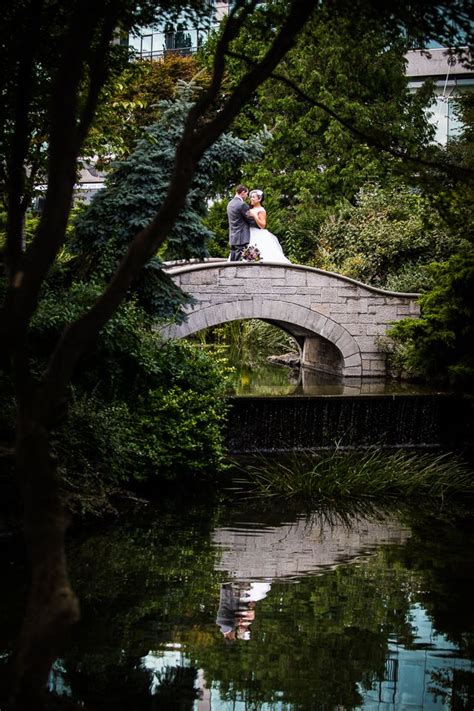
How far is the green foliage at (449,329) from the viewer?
16.7 metres

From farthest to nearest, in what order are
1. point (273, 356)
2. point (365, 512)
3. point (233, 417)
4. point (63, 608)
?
point (273, 356) → point (233, 417) → point (365, 512) → point (63, 608)

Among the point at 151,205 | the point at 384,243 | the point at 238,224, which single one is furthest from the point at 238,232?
the point at 151,205

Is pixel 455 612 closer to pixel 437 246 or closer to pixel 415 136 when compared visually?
pixel 437 246

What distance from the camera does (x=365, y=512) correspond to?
37.5ft

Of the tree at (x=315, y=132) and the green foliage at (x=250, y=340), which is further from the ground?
the tree at (x=315, y=132)

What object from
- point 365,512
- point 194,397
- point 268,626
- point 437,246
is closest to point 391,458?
point 365,512

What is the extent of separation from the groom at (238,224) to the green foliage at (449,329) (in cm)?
535

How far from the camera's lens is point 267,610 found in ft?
24.5

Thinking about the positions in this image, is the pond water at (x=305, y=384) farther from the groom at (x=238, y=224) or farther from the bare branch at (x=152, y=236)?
the bare branch at (x=152, y=236)

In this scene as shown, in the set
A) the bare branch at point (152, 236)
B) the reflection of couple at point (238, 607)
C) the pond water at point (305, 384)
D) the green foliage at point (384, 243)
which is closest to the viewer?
the bare branch at point (152, 236)

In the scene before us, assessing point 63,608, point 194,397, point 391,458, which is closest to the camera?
point 63,608

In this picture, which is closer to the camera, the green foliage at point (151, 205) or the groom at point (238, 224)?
the green foliage at point (151, 205)

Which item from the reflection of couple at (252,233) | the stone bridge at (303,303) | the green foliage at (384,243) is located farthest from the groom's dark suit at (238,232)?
the green foliage at (384,243)

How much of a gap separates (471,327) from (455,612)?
377 inches
